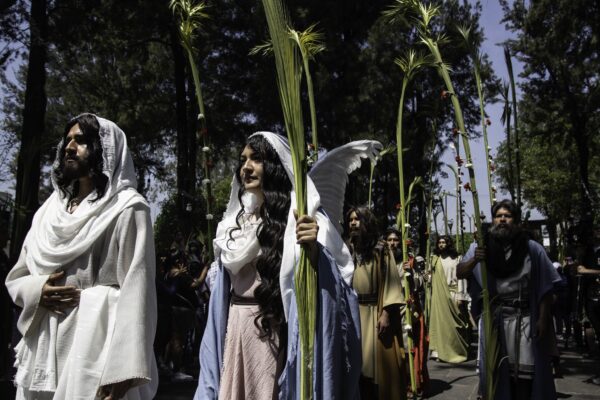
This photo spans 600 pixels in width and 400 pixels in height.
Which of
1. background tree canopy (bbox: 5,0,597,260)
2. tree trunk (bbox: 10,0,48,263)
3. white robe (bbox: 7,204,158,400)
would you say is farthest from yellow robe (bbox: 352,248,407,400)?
background tree canopy (bbox: 5,0,597,260)

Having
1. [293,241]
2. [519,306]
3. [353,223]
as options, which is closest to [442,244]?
[353,223]

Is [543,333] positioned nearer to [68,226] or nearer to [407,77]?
[407,77]

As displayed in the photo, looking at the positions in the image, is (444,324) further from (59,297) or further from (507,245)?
(59,297)

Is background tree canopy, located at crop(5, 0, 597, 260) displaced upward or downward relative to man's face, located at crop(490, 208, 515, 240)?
upward

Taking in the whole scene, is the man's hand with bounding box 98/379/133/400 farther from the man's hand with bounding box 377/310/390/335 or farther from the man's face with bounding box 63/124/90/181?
the man's hand with bounding box 377/310/390/335

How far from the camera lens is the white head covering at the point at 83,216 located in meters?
2.76

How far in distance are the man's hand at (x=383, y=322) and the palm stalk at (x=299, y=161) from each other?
2889 mm

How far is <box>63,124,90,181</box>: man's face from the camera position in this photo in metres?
2.94

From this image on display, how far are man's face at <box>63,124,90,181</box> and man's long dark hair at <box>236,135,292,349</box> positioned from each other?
82 centimetres

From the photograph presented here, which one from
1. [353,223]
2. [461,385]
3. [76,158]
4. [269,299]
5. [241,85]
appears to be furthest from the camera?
[241,85]

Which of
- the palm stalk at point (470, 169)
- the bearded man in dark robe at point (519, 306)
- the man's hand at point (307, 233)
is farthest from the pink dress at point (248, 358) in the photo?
the bearded man in dark robe at point (519, 306)

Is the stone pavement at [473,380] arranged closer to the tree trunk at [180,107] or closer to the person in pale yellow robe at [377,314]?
the person in pale yellow robe at [377,314]

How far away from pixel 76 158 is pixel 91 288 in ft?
1.94

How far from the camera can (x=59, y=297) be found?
2713 millimetres
